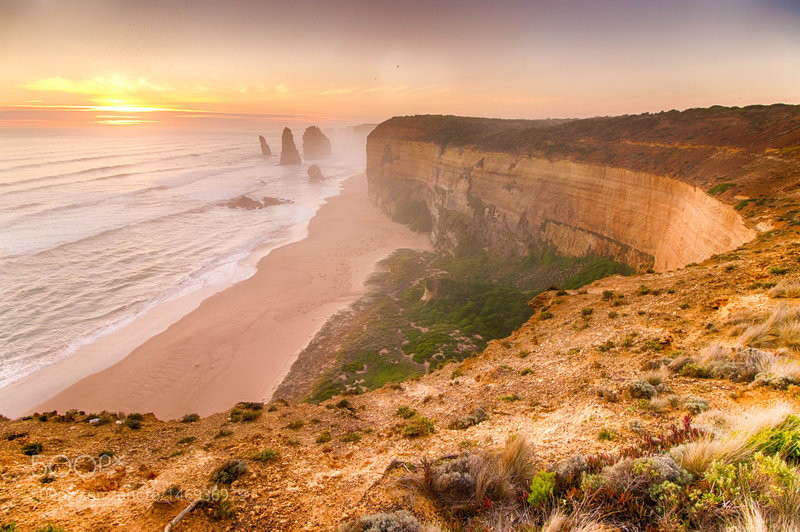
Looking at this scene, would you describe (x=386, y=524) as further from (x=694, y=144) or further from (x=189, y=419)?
(x=694, y=144)

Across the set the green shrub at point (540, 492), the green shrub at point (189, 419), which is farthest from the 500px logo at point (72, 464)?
the green shrub at point (540, 492)

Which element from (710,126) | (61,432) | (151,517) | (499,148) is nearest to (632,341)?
(151,517)

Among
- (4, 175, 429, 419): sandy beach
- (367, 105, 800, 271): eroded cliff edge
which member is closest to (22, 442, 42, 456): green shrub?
(4, 175, 429, 419): sandy beach

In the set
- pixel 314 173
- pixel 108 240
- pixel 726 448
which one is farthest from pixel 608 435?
pixel 314 173

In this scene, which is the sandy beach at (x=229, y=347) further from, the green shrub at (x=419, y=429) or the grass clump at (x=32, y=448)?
the green shrub at (x=419, y=429)

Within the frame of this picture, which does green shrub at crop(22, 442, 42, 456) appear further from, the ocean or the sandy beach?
the ocean

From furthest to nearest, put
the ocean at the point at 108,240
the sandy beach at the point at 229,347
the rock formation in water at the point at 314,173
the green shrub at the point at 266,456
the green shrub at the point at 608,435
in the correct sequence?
the rock formation in water at the point at 314,173 < the ocean at the point at 108,240 < the sandy beach at the point at 229,347 < the green shrub at the point at 266,456 < the green shrub at the point at 608,435
